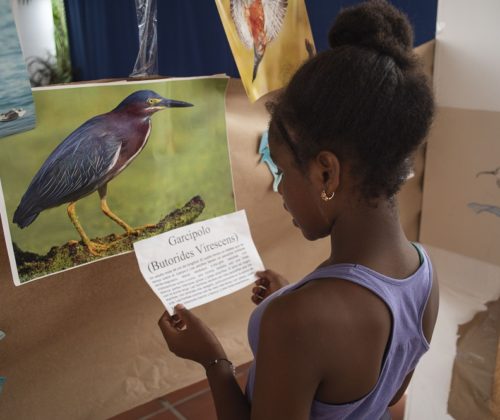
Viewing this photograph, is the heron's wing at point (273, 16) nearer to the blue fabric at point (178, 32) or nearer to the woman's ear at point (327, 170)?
the blue fabric at point (178, 32)

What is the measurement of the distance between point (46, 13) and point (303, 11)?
2978mm

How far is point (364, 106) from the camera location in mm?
507

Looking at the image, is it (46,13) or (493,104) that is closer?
(493,104)

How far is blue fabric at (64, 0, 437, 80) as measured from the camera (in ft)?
3.82

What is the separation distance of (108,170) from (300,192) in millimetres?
381

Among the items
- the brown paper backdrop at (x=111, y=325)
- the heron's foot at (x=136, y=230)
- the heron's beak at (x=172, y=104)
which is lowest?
the brown paper backdrop at (x=111, y=325)

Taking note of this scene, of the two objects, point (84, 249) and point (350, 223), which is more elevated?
point (350, 223)

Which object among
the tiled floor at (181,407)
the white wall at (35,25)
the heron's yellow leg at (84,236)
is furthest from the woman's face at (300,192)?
the white wall at (35,25)

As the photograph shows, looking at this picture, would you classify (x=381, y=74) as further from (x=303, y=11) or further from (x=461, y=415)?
(x=461, y=415)

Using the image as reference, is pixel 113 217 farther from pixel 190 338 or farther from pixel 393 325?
pixel 393 325

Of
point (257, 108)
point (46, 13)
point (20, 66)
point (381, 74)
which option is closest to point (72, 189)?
point (20, 66)

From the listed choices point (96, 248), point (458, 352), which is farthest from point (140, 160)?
point (458, 352)

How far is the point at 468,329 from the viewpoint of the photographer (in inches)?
52.2

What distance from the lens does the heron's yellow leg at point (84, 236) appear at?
81 cm
